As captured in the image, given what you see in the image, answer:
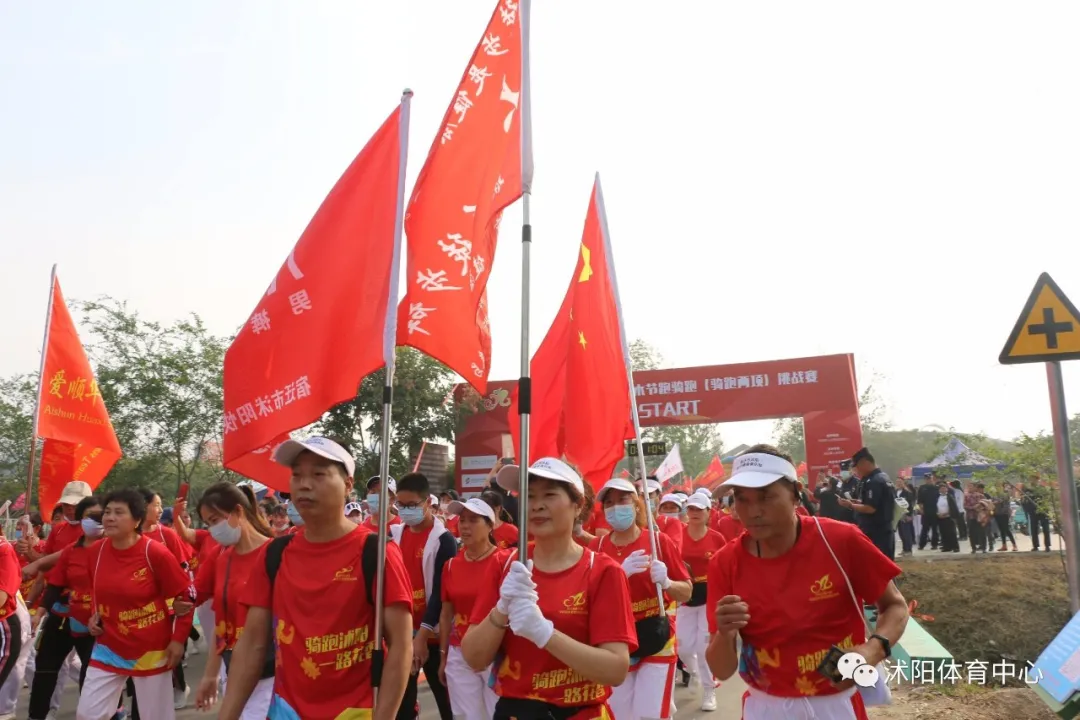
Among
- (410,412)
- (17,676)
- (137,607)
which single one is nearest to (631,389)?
(137,607)

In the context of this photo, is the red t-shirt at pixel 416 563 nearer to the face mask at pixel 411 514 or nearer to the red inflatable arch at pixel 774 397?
the face mask at pixel 411 514

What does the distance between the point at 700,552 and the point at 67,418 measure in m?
6.84

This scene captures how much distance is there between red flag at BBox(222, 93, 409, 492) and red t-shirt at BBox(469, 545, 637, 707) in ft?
4.37

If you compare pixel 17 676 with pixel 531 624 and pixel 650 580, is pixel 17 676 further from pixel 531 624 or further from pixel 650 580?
pixel 531 624

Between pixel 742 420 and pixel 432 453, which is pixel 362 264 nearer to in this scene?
pixel 742 420

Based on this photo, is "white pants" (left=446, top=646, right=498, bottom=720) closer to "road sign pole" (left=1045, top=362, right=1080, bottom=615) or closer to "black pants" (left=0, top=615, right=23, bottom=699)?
"road sign pole" (left=1045, top=362, right=1080, bottom=615)

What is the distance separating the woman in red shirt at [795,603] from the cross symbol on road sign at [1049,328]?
11.2 ft

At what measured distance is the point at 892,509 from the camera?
32.3 ft

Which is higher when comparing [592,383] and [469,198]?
[469,198]

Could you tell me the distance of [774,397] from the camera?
24.6 metres

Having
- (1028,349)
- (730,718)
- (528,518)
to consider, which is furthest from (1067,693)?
(730,718)

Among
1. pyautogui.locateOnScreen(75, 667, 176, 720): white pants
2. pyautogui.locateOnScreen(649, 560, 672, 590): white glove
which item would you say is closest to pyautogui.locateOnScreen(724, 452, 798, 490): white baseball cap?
pyautogui.locateOnScreen(649, 560, 672, 590): white glove

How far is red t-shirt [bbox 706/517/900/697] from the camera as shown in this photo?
11.2ft

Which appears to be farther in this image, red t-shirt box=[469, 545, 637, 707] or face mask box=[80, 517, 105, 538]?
face mask box=[80, 517, 105, 538]
